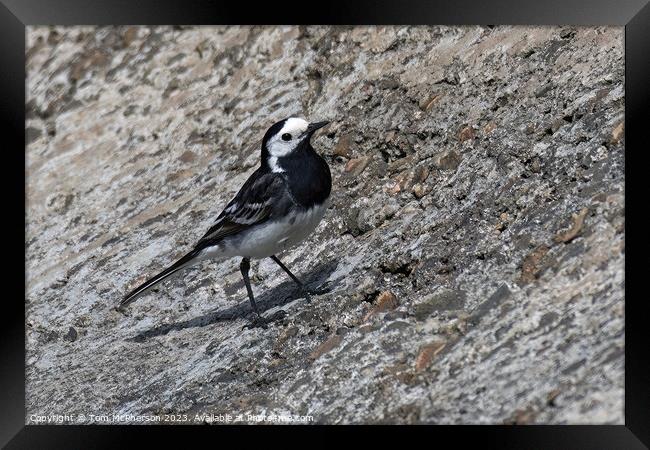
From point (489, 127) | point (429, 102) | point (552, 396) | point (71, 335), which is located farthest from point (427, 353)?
point (71, 335)

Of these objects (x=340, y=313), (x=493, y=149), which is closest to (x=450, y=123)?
(x=493, y=149)

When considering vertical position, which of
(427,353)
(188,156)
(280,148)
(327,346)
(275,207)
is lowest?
(427,353)

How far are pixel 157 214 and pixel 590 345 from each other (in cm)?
553

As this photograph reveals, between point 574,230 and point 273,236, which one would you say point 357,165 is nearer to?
point 273,236

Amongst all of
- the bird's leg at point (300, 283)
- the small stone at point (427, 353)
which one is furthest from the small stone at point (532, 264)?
the bird's leg at point (300, 283)

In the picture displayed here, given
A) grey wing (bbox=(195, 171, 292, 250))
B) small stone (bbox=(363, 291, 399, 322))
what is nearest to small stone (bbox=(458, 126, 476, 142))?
grey wing (bbox=(195, 171, 292, 250))

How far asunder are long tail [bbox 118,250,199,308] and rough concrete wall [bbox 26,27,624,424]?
0.27 meters

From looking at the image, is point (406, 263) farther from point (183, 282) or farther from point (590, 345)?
point (183, 282)

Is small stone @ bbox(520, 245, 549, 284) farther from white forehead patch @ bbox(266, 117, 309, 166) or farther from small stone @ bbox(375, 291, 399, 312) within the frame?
white forehead patch @ bbox(266, 117, 309, 166)

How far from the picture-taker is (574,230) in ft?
22.5

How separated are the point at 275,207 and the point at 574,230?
2.65m

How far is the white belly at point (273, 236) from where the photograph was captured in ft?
25.8

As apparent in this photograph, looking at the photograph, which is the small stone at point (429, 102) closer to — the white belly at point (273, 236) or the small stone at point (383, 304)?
the white belly at point (273, 236)
